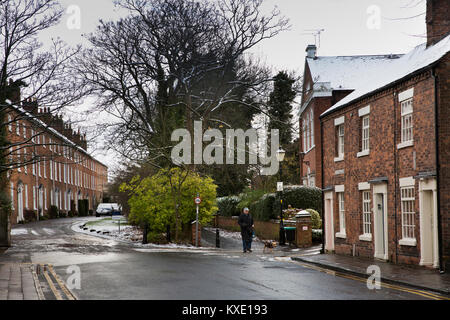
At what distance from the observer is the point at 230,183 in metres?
47.4

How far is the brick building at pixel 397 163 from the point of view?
1606 cm

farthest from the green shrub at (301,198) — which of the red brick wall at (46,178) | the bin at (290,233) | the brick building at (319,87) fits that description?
the red brick wall at (46,178)

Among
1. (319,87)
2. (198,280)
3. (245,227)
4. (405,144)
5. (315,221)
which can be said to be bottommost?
(198,280)

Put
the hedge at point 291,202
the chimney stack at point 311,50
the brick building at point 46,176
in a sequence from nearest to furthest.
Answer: the brick building at point 46,176, the hedge at point 291,202, the chimney stack at point 311,50

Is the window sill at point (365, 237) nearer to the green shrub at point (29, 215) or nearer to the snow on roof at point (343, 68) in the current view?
the snow on roof at point (343, 68)

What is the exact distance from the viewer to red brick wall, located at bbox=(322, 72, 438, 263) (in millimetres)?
16828

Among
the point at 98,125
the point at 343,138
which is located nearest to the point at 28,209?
the point at 98,125

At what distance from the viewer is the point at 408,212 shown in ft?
58.5

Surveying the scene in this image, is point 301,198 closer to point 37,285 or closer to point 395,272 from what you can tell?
point 395,272

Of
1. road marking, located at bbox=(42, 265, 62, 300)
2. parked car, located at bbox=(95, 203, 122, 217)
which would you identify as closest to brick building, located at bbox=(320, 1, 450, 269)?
road marking, located at bbox=(42, 265, 62, 300)

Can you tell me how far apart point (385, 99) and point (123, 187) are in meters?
14.0

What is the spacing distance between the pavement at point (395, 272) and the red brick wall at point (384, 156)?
869 millimetres

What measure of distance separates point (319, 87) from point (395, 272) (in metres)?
20.6

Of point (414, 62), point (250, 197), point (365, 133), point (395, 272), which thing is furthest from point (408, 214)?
point (250, 197)
